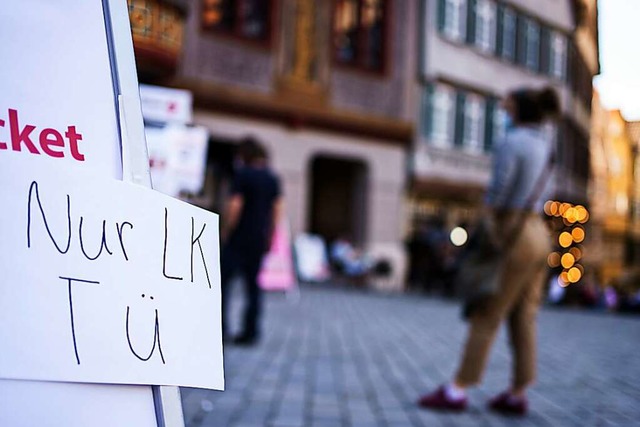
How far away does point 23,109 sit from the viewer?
1642 millimetres

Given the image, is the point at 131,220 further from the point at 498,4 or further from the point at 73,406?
the point at 498,4

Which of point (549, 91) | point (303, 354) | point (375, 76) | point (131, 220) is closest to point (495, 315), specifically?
point (549, 91)

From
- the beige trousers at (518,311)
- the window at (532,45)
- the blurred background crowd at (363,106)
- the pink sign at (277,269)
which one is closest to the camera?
the beige trousers at (518,311)

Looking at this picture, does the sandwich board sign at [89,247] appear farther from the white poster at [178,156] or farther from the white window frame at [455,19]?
the white window frame at [455,19]

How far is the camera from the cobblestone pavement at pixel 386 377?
4.54m

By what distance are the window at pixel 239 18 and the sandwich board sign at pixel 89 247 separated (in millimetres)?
16706

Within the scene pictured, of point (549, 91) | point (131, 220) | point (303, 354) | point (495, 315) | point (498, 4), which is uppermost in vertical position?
point (498, 4)

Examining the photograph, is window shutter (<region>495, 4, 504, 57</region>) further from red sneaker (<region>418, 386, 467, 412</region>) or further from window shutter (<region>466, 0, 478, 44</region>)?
red sneaker (<region>418, 386, 467, 412</region>)

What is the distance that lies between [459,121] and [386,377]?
62.9ft

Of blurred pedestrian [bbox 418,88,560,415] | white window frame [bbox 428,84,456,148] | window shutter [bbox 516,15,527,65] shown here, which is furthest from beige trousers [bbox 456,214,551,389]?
window shutter [bbox 516,15,527,65]

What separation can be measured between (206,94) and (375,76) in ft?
18.0

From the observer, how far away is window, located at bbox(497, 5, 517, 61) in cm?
2652

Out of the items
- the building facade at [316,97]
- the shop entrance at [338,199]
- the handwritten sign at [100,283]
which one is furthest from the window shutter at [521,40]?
the handwritten sign at [100,283]

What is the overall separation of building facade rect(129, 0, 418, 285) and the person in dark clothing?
297 inches
